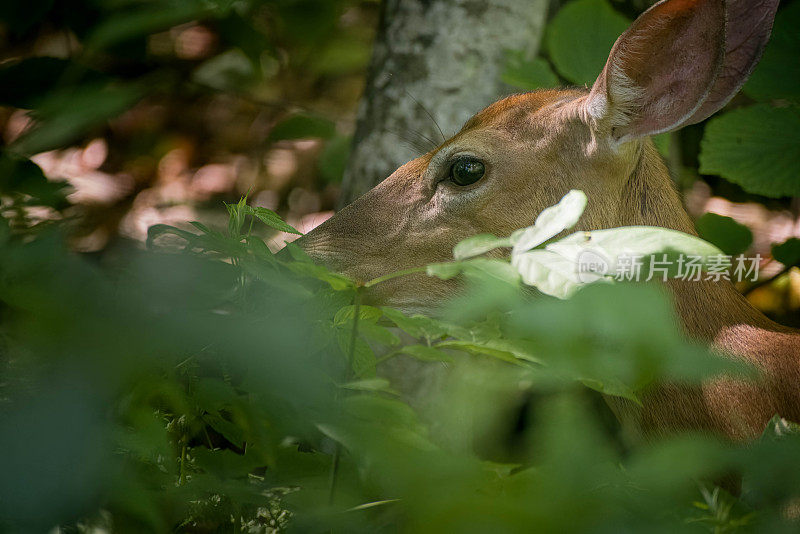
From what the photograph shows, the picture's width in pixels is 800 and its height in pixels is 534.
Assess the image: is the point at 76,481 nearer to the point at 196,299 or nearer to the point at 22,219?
the point at 196,299

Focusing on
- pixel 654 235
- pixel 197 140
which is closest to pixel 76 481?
pixel 654 235

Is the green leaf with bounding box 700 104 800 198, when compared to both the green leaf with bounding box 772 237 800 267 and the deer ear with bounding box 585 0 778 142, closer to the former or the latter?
the green leaf with bounding box 772 237 800 267

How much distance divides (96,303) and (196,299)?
0.50 feet

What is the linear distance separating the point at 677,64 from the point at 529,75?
98cm

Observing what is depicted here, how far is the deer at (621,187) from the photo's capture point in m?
2.22

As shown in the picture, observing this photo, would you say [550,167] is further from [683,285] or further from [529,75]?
[529,75]

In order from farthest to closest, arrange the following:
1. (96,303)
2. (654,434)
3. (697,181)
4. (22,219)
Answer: (697,181)
(654,434)
(22,219)
(96,303)

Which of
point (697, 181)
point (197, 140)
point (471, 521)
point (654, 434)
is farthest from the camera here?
point (197, 140)

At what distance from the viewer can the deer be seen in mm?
2223

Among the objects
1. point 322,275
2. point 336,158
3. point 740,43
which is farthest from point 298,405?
point 336,158

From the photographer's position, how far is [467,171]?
2555 mm

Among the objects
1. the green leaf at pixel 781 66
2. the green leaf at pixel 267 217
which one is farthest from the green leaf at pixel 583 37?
the green leaf at pixel 267 217

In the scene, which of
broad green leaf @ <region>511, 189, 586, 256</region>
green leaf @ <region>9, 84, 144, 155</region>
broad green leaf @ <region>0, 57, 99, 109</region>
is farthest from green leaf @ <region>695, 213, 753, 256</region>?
broad green leaf @ <region>0, 57, 99, 109</region>

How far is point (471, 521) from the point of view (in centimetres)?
86
